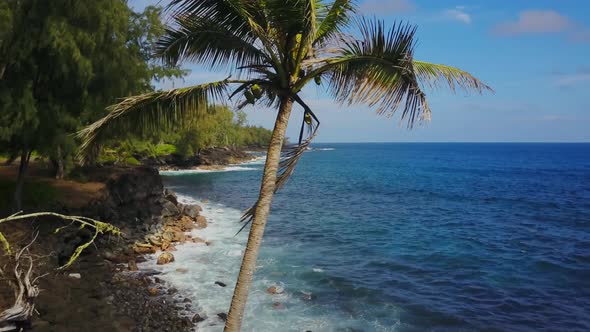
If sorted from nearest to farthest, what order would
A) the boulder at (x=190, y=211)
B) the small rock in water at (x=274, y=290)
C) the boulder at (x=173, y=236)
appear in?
the small rock in water at (x=274, y=290) → the boulder at (x=173, y=236) → the boulder at (x=190, y=211)

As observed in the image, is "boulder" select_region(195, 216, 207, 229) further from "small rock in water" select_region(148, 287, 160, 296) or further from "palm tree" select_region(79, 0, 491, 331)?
"palm tree" select_region(79, 0, 491, 331)

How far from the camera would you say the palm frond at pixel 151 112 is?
5648mm

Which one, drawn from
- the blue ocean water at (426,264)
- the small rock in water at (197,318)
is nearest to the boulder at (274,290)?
the blue ocean water at (426,264)

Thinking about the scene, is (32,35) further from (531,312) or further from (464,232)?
(464,232)

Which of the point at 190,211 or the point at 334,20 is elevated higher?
the point at 334,20

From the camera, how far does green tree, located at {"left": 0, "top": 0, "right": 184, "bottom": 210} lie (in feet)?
46.9

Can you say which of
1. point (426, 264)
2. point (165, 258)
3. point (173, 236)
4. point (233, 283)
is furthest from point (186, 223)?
point (426, 264)

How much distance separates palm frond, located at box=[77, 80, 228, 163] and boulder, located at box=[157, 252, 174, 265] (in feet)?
45.0

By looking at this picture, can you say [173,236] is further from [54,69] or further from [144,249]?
[54,69]

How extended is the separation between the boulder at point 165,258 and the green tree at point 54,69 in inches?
238

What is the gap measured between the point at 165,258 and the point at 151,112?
14.3 meters

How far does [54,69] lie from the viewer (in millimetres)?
15000

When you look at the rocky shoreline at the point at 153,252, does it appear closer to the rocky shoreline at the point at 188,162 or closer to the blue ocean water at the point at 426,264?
the blue ocean water at the point at 426,264

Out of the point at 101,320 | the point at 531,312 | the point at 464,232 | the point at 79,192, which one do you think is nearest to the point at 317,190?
the point at 464,232
